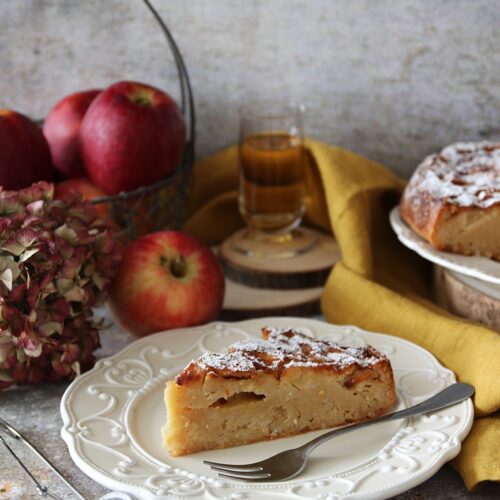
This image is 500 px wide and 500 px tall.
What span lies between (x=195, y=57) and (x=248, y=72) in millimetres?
155

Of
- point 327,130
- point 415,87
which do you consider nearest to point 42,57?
point 327,130

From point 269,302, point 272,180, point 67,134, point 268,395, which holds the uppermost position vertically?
point 67,134

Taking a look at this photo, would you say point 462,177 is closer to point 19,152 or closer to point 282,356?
point 282,356

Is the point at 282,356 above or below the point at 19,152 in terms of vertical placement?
below

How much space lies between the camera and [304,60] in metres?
2.18

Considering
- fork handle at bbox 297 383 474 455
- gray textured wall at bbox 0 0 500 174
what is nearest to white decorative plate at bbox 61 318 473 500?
fork handle at bbox 297 383 474 455

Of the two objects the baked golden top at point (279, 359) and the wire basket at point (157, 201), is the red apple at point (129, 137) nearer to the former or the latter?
the wire basket at point (157, 201)

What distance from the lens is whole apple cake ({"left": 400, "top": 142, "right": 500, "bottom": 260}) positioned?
5.41 feet

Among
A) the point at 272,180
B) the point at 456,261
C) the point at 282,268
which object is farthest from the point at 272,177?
the point at 456,261

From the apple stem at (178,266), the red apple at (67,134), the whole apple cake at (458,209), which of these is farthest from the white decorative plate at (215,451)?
the red apple at (67,134)

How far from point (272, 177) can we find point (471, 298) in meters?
0.61

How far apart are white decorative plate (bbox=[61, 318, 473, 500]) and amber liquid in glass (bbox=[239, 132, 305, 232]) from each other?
493 millimetres

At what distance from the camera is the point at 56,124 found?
1.97 m

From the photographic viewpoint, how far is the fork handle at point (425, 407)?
1.29m
